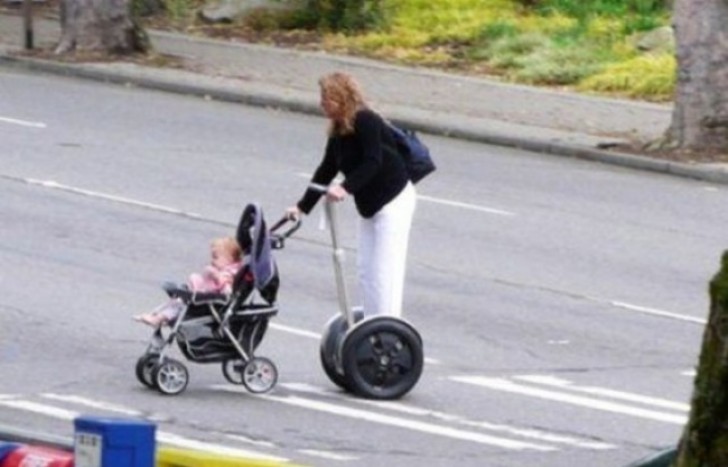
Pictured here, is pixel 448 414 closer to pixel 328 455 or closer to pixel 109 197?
pixel 328 455

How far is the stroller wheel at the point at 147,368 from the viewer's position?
1177 cm

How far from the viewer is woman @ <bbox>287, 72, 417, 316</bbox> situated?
12.1m

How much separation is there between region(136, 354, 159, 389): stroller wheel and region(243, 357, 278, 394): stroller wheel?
1.63 ft

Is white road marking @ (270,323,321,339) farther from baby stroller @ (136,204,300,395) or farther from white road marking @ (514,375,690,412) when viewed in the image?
baby stroller @ (136,204,300,395)

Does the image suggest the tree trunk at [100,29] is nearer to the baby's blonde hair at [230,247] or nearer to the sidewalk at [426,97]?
the sidewalk at [426,97]

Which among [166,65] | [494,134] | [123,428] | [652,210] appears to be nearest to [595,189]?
[652,210]

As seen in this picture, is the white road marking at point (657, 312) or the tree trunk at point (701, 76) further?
the tree trunk at point (701, 76)

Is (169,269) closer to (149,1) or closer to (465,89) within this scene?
(465,89)

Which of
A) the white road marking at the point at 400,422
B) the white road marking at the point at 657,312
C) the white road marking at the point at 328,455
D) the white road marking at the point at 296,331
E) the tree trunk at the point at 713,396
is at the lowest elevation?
the white road marking at the point at 657,312

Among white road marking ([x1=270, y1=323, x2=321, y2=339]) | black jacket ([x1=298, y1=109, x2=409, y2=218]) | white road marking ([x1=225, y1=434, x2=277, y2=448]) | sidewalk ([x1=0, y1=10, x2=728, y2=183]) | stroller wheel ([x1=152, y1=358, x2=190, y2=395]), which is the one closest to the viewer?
white road marking ([x1=225, y1=434, x2=277, y2=448])

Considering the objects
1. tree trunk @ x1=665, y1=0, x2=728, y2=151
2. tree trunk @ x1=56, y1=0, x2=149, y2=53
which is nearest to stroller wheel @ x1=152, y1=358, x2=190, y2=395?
tree trunk @ x1=665, y1=0, x2=728, y2=151

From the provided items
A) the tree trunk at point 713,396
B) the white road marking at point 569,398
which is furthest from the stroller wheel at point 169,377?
the tree trunk at point 713,396

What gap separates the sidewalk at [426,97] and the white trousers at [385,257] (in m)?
11.5

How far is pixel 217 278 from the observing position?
38.3 ft
